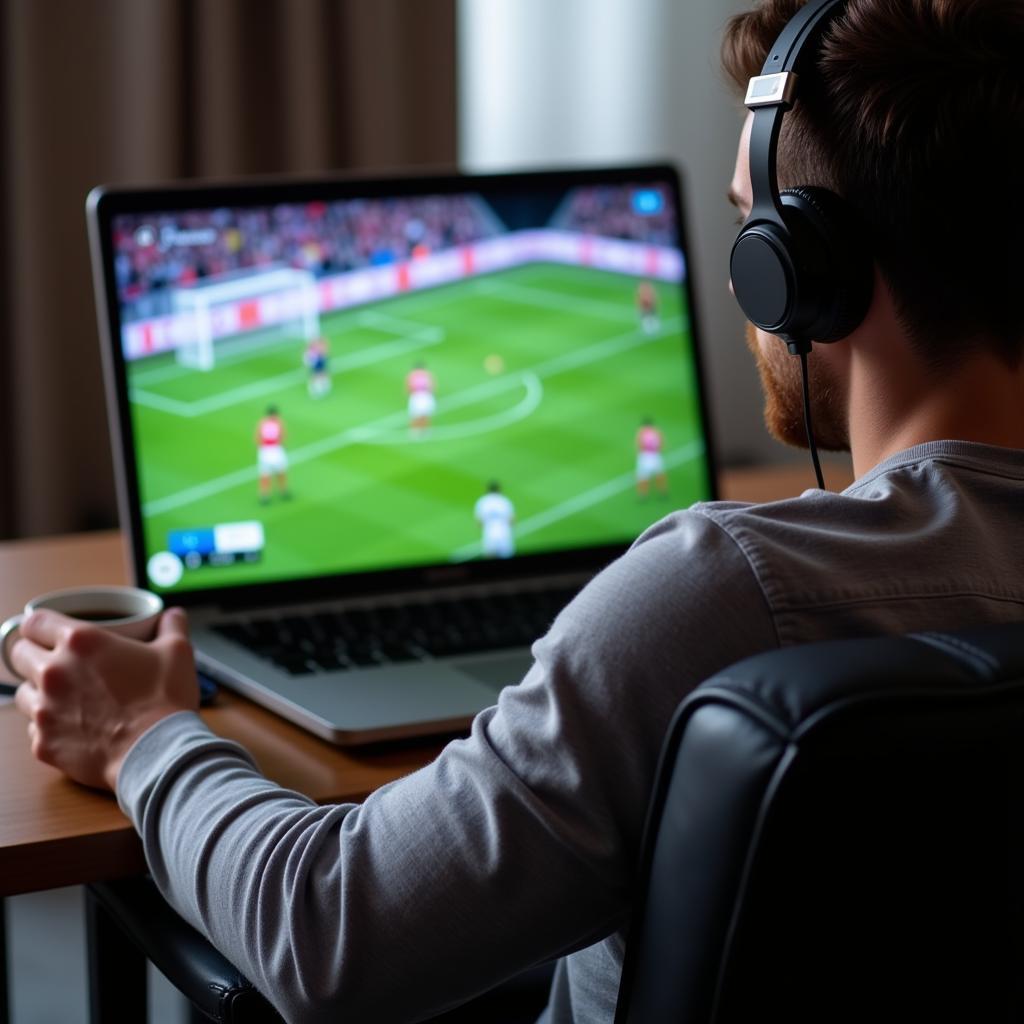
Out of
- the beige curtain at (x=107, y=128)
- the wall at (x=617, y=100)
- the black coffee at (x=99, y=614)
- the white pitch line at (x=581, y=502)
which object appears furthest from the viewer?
the wall at (x=617, y=100)

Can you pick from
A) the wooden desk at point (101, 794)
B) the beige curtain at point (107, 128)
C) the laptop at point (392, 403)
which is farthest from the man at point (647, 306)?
the beige curtain at point (107, 128)

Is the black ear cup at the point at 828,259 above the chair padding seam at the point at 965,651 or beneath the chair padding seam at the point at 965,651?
above

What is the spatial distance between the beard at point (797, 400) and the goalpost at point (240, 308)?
1.59 feet

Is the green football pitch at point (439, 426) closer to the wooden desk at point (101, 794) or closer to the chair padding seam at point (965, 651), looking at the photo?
the wooden desk at point (101, 794)

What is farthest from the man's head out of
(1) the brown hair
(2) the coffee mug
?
(2) the coffee mug

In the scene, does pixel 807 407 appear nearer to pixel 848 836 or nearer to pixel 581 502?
pixel 848 836

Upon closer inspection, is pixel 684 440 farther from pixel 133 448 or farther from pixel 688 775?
pixel 688 775

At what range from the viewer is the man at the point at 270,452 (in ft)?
4.25

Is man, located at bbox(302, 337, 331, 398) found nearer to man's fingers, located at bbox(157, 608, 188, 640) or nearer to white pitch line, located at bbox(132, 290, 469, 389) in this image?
white pitch line, located at bbox(132, 290, 469, 389)

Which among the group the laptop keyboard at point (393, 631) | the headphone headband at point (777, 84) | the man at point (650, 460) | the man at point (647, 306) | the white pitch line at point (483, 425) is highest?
the headphone headband at point (777, 84)

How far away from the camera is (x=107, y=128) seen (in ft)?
9.03

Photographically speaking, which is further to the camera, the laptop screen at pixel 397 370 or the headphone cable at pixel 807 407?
the laptop screen at pixel 397 370

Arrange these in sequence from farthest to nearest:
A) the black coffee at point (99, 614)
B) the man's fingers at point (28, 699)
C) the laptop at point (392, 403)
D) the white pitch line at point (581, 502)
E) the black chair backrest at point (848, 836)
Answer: the white pitch line at point (581, 502) < the laptop at point (392, 403) < the black coffee at point (99, 614) < the man's fingers at point (28, 699) < the black chair backrest at point (848, 836)

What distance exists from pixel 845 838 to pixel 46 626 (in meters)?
0.66
